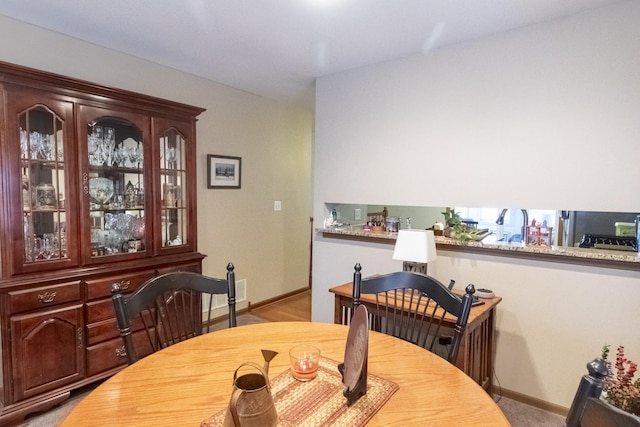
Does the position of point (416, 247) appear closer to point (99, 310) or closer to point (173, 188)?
point (173, 188)

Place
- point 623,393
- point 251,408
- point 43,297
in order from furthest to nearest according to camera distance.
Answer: point 43,297, point 623,393, point 251,408

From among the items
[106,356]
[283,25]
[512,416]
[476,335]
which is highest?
[283,25]

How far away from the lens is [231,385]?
109cm

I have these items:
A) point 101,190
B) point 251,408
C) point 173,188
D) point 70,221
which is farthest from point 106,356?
point 251,408

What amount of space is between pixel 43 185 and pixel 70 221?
0.84 ft

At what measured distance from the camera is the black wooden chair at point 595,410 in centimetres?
54

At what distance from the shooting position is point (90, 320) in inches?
88.1

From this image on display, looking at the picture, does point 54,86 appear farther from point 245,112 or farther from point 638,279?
point 638,279

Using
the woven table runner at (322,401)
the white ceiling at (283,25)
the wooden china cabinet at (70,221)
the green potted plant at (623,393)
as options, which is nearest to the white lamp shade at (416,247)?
the green potted plant at (623,393)

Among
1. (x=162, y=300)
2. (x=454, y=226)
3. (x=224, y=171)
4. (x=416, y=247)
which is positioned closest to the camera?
(x=162, y=300)

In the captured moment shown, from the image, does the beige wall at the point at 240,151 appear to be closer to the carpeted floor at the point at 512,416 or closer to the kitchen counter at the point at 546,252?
the carpeted floor at the point at 512,416

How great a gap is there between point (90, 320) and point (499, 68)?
3.09 metres

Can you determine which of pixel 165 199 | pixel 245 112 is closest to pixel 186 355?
pixel 165 199

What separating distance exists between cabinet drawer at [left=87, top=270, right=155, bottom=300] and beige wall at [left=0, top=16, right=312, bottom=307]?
0.88 metres
